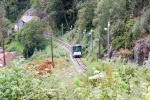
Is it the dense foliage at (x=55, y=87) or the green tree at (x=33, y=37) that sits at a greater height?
the green tree at (x=33, y=37)

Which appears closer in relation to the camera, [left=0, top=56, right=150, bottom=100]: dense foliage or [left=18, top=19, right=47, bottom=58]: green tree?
[left=0, top=56, right=150, bottom=100]: dense foliage

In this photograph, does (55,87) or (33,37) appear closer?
(55,87)

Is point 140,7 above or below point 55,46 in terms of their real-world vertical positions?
above

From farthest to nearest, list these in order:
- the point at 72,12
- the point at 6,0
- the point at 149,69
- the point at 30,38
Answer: the point at 6,0 → the point at 72,12 → the point at 30,38 → the point at 149,69

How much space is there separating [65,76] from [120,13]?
907 inches

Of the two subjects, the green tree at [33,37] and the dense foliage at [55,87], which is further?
the green tree at [33,37]

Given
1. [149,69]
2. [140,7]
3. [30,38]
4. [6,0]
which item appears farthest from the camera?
[6,0]

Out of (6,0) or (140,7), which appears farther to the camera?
(6,0)

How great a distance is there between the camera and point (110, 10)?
25.8 meters

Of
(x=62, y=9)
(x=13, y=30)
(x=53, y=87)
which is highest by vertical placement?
(x=62, y=9)

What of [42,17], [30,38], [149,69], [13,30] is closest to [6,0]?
[13,30]

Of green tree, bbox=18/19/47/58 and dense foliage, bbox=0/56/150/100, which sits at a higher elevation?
green tree, bbox=18/19/47/58

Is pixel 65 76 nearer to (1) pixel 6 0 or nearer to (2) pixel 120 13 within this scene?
(2) pixel 120 13

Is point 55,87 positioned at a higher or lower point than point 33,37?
lower
